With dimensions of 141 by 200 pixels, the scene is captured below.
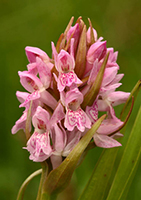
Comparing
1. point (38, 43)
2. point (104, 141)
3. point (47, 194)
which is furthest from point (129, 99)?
point (38, 43)

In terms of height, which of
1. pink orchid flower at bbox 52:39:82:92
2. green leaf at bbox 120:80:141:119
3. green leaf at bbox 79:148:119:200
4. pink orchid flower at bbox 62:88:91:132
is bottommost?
green leaf at bbox 79:148:119:200

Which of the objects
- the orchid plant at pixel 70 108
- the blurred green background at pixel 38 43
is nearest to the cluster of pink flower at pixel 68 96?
the orchid plant at pixel 70 108

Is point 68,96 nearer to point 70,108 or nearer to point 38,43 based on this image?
point 70,108

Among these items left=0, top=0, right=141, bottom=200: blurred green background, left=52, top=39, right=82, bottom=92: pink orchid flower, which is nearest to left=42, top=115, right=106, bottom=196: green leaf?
left=52, top=39, right=82, bottom=92: pink orchid flower

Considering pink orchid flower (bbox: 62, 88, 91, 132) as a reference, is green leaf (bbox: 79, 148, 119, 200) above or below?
Answer: below

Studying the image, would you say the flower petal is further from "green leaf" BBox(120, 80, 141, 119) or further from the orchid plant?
"green leaf" BBox(120, 80, 141, 119)

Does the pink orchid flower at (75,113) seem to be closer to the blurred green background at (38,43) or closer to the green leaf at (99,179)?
the green leaf at (99,179)
